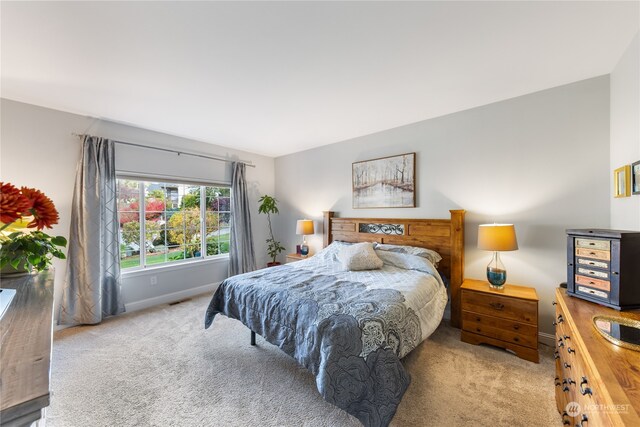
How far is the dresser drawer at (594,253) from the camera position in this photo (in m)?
1.38

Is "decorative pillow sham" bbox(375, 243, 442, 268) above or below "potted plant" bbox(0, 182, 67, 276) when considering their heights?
below

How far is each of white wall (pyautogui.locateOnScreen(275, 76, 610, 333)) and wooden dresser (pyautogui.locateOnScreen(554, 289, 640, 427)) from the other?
1.31 metres

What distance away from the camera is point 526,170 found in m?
2.56

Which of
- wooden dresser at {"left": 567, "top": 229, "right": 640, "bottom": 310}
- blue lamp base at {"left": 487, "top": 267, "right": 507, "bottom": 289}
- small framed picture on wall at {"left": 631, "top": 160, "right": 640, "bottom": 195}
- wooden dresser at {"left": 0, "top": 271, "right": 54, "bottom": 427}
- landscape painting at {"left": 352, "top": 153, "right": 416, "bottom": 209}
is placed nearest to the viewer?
wooden dresser at {"left": 0, "top": 271, "right": 54, "bottom": 427}

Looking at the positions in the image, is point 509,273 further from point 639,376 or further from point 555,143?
point 639,376

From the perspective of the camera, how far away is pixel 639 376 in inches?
30.4

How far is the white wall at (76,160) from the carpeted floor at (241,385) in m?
0.96

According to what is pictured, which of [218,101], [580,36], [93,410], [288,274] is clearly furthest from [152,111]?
[580,36]

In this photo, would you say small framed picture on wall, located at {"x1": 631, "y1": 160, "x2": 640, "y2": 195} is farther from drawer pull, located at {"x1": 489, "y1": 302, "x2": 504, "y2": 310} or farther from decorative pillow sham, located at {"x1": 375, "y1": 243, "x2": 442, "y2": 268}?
decorative pillow sham, located at {"x1": 375, "y1": 243, "x2": 442, "y2": 268}

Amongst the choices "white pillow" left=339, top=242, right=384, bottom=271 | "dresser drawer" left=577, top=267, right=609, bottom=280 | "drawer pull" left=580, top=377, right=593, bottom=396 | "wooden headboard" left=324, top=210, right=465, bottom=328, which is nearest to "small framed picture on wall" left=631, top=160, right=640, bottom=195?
"dresser drawer" left=577, top=267, right=609, bottom=280

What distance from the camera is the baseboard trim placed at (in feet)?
11.0

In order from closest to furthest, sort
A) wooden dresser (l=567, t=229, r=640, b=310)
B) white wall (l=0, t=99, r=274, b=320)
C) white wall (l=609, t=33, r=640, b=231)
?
wooden dresser (l=567, t=229, r=640, b=310) < white wall (l=609, t=33, r=640, b=231) < white wall (l=0, t=99, r=274, b=320)

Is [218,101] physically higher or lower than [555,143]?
higher

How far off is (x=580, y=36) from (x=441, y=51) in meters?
0.91
